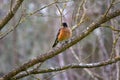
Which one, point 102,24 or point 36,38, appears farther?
point 36,38

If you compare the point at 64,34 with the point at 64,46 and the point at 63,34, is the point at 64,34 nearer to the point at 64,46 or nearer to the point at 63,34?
the point at 63,34

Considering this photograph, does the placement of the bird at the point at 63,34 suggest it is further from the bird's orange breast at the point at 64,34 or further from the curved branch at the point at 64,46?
the curved branch at the point at 64,46

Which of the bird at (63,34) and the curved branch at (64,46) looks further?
the bird at (63,34)

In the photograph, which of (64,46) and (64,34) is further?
(64,34)

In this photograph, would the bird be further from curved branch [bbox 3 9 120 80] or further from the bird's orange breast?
curved branch [bbox 3 9 120 80]

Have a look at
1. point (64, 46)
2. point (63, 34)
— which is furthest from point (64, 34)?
point (64, 46)

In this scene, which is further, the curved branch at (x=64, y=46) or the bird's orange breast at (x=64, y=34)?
the bird's orange breast at (x=64, y=34)

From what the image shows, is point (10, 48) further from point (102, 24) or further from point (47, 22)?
point (102, 24)

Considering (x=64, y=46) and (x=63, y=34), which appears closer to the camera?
(x=64, y=46)

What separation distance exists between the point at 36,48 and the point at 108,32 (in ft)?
12.5

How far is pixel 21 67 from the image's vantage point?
3588 millimetres

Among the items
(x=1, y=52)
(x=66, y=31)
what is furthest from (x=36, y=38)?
(x=66, y=31)

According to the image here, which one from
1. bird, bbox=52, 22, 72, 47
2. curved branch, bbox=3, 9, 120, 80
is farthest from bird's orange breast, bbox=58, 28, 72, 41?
curved branch, bbox=3, 9, 120, 80

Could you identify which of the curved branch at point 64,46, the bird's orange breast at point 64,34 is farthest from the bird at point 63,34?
the curved branch at point 64,46
